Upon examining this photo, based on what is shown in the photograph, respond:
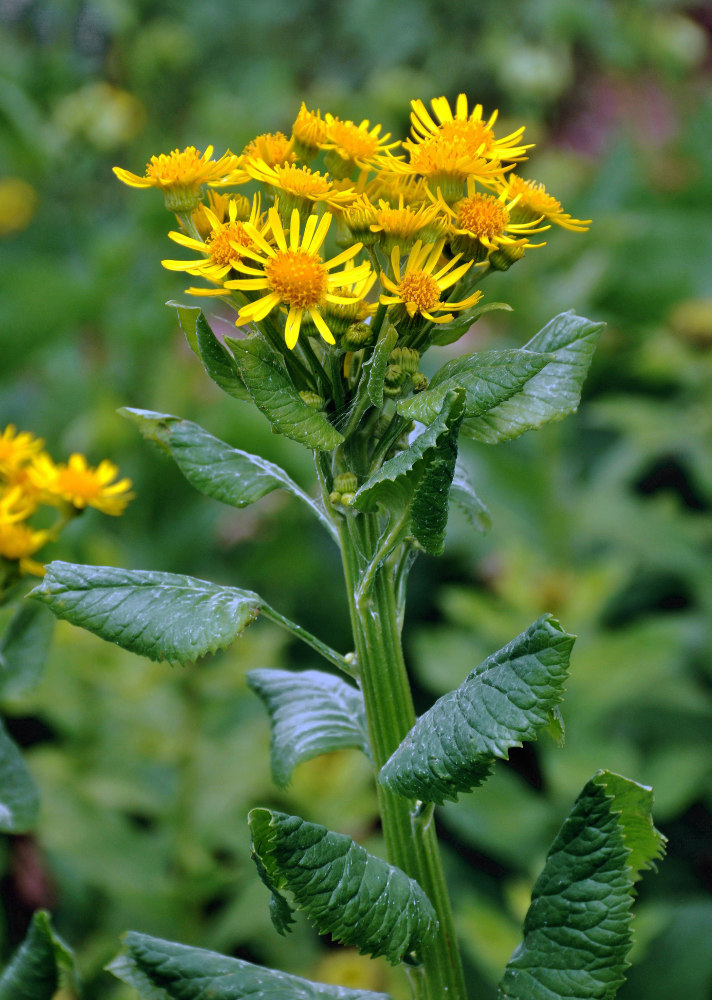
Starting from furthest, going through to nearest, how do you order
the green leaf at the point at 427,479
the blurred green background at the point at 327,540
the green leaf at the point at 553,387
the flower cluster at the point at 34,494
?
1. the blurred green background at the point at 327,540
2. the flower cluster at the point at 34,494
3. the green leaf at the point at 553,387
4. the green leaf at the point at 427,479

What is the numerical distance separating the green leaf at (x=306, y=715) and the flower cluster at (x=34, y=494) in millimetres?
157

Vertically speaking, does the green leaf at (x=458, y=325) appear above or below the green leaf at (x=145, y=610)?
above

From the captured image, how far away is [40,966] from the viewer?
560 millimetres

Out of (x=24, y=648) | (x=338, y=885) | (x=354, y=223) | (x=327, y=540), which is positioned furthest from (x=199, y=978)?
(x=327, y=540)

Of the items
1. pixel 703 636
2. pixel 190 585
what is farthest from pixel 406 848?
pixel 703 636

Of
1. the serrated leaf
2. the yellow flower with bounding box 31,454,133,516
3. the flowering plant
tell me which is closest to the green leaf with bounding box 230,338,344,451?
the flowering plant

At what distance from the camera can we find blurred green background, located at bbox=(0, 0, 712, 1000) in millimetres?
1099

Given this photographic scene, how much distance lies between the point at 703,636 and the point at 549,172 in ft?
3.73

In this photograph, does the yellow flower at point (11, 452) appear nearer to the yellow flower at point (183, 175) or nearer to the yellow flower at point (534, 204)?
the yellow flower at point (183, 175)

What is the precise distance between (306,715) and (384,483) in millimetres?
199

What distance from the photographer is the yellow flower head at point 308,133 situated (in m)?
0.48

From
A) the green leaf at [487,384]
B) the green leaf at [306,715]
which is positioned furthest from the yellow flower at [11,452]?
the green leaf at [487,384]

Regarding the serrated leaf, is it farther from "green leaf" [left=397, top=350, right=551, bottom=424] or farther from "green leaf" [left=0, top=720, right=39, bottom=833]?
"green leaf" [left=0, top=720, right=39, bottom=833]

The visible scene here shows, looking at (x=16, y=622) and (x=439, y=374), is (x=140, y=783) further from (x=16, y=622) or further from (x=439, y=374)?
(x=439, y=374)
